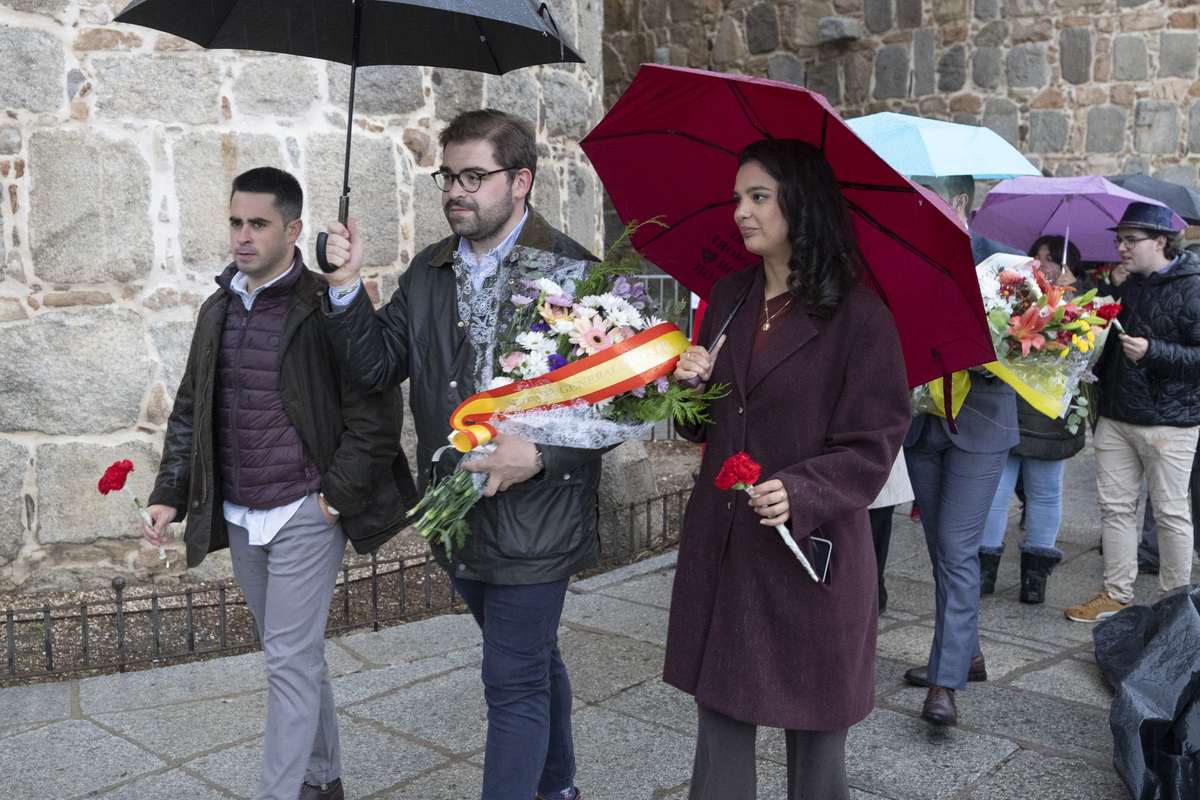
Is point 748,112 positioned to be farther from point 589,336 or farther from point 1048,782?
point 1048,782

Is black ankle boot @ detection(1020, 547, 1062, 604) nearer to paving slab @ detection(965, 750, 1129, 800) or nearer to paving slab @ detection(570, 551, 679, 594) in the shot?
paving slab @ detection(570, 551, 679, 594)

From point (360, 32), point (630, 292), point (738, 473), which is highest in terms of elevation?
point (360, 32)

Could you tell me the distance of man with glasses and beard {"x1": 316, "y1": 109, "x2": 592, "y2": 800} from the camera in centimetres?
288

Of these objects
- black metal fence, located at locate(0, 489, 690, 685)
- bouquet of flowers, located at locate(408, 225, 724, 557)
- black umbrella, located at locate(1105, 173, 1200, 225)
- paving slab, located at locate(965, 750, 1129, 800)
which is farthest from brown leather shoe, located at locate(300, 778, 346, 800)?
black umbrella, located at locate(1105, 173, 1200, 225)

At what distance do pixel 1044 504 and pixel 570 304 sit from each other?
13.0ft

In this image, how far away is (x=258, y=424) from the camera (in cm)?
311

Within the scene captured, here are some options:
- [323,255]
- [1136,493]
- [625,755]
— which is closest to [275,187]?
[323,255]

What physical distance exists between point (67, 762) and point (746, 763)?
2406 millimetres

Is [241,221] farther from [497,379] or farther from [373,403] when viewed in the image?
[497,379]

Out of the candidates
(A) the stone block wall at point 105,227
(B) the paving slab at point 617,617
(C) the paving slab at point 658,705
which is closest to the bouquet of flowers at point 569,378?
(C) the paving slab at point 658,705

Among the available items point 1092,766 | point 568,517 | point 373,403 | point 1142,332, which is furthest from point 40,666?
point 1142,332

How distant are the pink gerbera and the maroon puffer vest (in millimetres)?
930

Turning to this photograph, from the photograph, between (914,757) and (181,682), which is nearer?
(914,757)

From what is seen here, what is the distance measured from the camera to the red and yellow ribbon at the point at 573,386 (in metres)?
2.66
